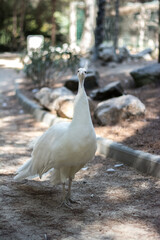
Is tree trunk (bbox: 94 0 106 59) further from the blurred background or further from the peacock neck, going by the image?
the peacock neck

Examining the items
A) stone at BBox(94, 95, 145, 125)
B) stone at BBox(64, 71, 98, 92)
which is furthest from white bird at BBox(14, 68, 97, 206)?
stone at BBox(64, 71, 98, 92)

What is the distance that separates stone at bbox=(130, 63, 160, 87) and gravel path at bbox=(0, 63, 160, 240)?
404cm

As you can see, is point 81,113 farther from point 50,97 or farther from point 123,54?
point 123,54

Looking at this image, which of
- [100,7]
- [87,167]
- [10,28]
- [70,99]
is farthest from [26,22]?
[87,167]

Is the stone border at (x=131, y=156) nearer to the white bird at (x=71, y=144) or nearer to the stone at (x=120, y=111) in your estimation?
the stone at (x=120, y=111)

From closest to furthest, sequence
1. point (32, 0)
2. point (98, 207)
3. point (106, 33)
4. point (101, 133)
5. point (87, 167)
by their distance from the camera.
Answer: point (98, 207) < point (87, 167) < point (101, 133) < point (106, 33) < point (32, 0)

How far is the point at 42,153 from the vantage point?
4.09 meters

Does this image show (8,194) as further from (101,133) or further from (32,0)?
(32,0)

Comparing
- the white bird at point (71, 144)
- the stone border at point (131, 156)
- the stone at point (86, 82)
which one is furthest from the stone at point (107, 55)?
the white bird at point (71, 144)

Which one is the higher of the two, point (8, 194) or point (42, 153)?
point (42, 153)

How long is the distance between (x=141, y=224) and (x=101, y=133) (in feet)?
10.6

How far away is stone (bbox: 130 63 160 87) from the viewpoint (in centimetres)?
925

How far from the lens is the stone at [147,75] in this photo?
925cm

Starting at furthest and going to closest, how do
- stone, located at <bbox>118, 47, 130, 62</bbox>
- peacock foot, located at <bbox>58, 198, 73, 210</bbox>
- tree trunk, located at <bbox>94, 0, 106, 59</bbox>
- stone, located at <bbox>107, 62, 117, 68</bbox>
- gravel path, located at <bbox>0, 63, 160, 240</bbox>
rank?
stone, located at <bbox>118, 47, 130, 62</bbox>, tree trunk, located at <bbox>94, 0, 106, 59</bbox>, stone, located at <bbox>107, 62, 117, 68</bbox>, peacock foot, located at <bbox>58, 198, 73, 210</bbox>, gravel path, located at <bbox>0, 63, 160, 240</bbox>
